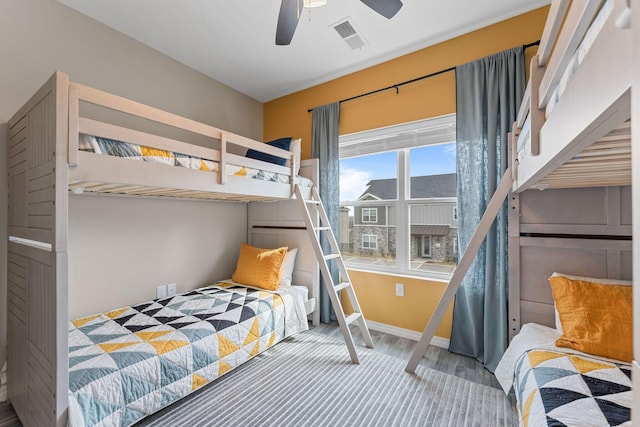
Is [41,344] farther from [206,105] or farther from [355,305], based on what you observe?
[206,105]

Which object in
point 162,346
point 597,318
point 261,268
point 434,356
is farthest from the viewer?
point 261,268

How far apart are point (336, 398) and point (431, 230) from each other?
1.68 m

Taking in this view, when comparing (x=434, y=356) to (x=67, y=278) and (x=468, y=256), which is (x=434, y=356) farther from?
(x=67, y=278)

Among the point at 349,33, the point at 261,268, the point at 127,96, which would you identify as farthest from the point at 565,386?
the point at 127,96

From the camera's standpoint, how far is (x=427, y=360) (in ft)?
7.54

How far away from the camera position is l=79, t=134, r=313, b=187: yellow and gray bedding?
1.45 meters

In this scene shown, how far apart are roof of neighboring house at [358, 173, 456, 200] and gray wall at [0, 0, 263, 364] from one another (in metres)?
1.64

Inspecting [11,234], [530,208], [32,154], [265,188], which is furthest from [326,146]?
[11,234]

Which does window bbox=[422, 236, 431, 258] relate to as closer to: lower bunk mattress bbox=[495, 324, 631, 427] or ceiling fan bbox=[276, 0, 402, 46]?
lower bunk mattress bbox=[495, 324, 631, 427]

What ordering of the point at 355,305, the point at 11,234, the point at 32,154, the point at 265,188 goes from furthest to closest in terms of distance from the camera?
the point at 355,305
the point at 265,188
the point at 11,234
the point at 32,154

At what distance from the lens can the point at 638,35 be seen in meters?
0.40

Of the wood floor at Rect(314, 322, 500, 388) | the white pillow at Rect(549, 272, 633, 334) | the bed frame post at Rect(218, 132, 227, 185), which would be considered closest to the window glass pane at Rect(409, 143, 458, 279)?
the wood floor at Rect(314, 322, 500, 388)

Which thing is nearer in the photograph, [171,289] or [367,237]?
[171,289]

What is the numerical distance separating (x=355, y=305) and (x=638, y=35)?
2473mm
